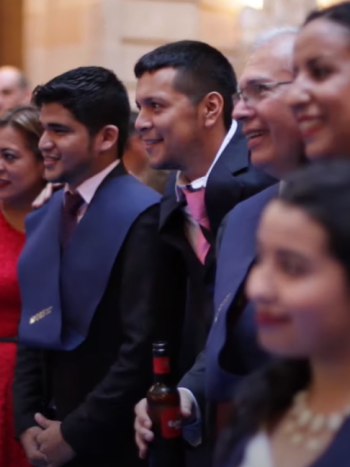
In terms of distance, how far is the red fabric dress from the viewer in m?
3.48

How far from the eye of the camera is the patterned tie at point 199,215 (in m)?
2.69

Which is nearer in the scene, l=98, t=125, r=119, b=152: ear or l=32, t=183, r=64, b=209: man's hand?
l=98, t=125, r=119, b=152: ear

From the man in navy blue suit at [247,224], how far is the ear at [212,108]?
470 mm

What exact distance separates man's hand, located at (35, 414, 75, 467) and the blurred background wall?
146 inches

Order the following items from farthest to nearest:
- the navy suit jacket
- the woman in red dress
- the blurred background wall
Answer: the blurred background wall
the woman in red dress
the navy suit jacket

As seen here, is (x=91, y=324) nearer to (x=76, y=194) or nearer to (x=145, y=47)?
(x=76, y=194)

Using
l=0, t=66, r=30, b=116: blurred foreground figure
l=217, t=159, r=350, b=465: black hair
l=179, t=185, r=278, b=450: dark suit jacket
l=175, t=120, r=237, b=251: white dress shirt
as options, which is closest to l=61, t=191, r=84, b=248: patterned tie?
l=175, t=120, r=237, b=251: white dress shirt

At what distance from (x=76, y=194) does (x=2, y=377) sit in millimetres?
842

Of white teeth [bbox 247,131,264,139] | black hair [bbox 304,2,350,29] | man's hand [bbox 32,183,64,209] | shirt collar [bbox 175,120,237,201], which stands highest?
black hair [bbox 304,2,350,29]

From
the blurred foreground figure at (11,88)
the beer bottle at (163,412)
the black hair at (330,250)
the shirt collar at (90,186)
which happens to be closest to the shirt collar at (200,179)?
the shirt collar at (90,186)

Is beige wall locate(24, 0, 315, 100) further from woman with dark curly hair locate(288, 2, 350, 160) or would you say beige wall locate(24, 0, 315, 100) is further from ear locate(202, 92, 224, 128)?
woman with dark curly hair locate(288, 2, 350, 160)

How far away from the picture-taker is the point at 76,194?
3090mm

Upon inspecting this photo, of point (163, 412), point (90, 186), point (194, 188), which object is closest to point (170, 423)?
point (163, 412)

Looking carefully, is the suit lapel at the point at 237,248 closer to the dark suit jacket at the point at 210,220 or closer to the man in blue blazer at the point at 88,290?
the dark suit jacket at the point at 210,220
